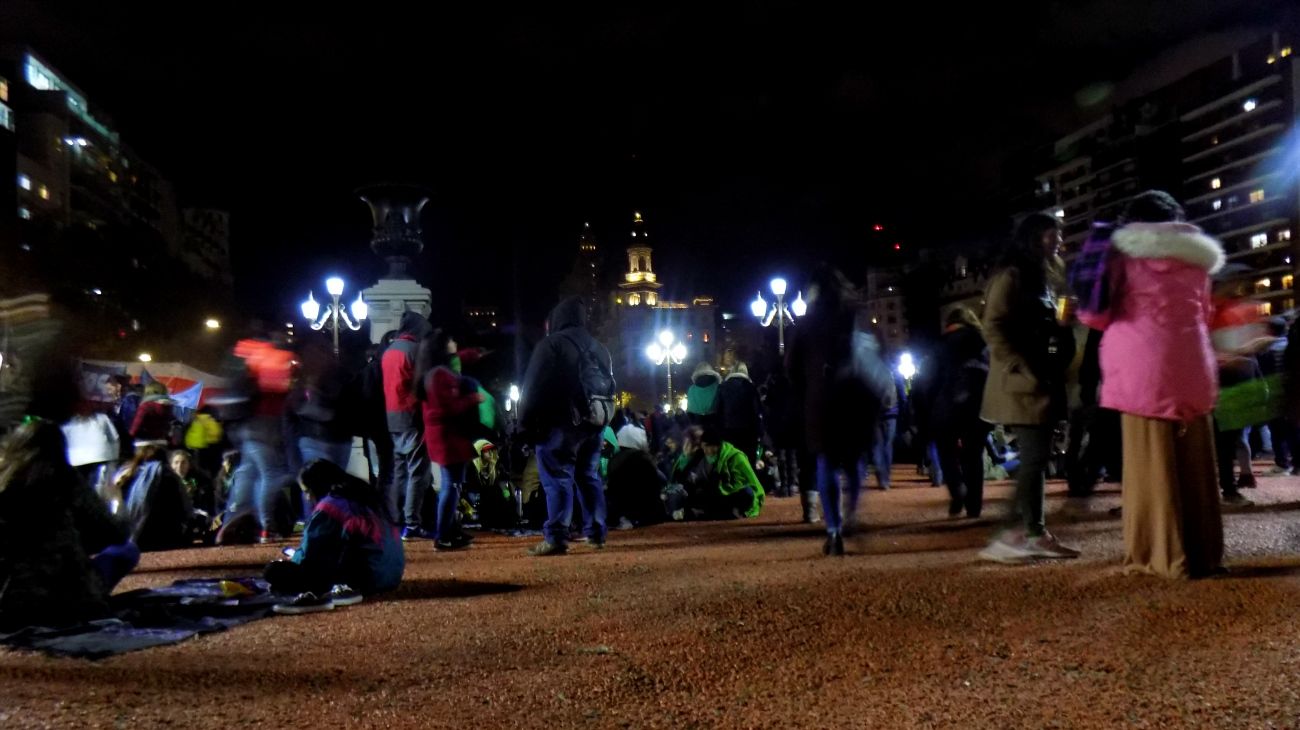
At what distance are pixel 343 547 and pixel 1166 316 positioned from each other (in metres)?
4.88

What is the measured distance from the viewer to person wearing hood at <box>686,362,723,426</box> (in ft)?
38.7

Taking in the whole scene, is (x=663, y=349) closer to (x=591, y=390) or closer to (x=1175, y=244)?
(x=591, y=390)

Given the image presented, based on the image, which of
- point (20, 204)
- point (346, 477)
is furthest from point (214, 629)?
point (20, 204)

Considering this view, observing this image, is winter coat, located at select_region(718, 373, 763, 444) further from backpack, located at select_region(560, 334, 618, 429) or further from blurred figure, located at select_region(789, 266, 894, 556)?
blurred figure, located at select_region(789, 266, 894, 556)

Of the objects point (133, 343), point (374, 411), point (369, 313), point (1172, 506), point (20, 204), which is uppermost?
point (20, 204)

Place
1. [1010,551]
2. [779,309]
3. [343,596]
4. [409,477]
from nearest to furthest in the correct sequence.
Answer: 1. [343,596]
2. [1010,551]
3. [409,477]
4. [779,309]

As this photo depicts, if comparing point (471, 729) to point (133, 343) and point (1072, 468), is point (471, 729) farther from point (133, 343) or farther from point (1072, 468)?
point (133, 343)

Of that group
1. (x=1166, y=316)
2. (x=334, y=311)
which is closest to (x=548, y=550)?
(x=1166, y=316)

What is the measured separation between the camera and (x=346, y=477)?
5816 millimetres

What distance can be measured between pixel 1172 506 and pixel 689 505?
6.03 meters

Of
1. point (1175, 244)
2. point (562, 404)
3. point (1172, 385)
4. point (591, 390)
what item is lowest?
point (1172, 385)

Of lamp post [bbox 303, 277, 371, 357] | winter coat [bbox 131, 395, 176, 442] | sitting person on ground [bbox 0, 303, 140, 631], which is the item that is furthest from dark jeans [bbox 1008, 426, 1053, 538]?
lamp post [bbox 303, 277, 371, 357]

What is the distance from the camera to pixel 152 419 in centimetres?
952

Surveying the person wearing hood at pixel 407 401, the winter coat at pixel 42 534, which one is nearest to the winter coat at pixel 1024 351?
the person wearing hood at pixel 407 401
